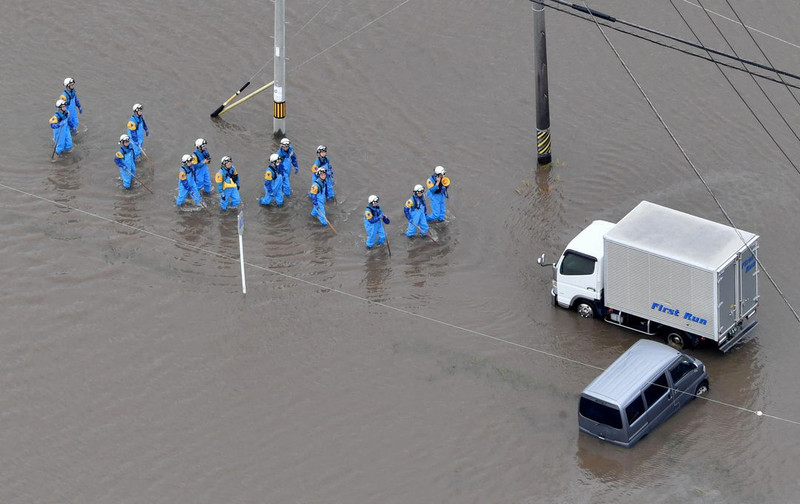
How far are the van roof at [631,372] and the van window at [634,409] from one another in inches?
4.8

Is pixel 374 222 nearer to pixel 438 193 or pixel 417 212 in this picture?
pixel 417 212

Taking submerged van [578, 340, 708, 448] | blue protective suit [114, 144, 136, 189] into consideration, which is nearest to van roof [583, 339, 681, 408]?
submerged van [578, 340, 708, 448]

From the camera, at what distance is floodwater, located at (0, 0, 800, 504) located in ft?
70.2

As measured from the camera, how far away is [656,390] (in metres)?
21.7

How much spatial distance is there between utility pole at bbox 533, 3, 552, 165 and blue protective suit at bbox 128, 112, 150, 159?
8.90 metres

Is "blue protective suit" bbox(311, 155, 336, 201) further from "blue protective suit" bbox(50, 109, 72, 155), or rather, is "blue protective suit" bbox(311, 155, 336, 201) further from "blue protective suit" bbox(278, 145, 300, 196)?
"blue protective suit" bbox(50, 109, 72, 155)

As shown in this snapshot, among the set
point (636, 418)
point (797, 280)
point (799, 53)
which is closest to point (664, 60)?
point (799, 53)

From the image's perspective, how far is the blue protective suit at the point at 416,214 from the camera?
26.3 m

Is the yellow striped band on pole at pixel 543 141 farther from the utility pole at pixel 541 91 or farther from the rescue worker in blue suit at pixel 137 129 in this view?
the rescue worker in blue suit at pixel 137 129

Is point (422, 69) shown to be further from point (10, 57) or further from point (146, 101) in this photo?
point (10, 57)

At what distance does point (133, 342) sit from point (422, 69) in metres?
12.1

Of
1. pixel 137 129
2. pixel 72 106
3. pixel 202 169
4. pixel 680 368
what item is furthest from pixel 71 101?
pixel 680 368

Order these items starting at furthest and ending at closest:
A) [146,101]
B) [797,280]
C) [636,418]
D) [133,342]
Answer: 1. [146,101]
2. [797,280]
3. [133,342]
4. [636,418]

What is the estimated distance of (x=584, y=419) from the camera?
21625mm
